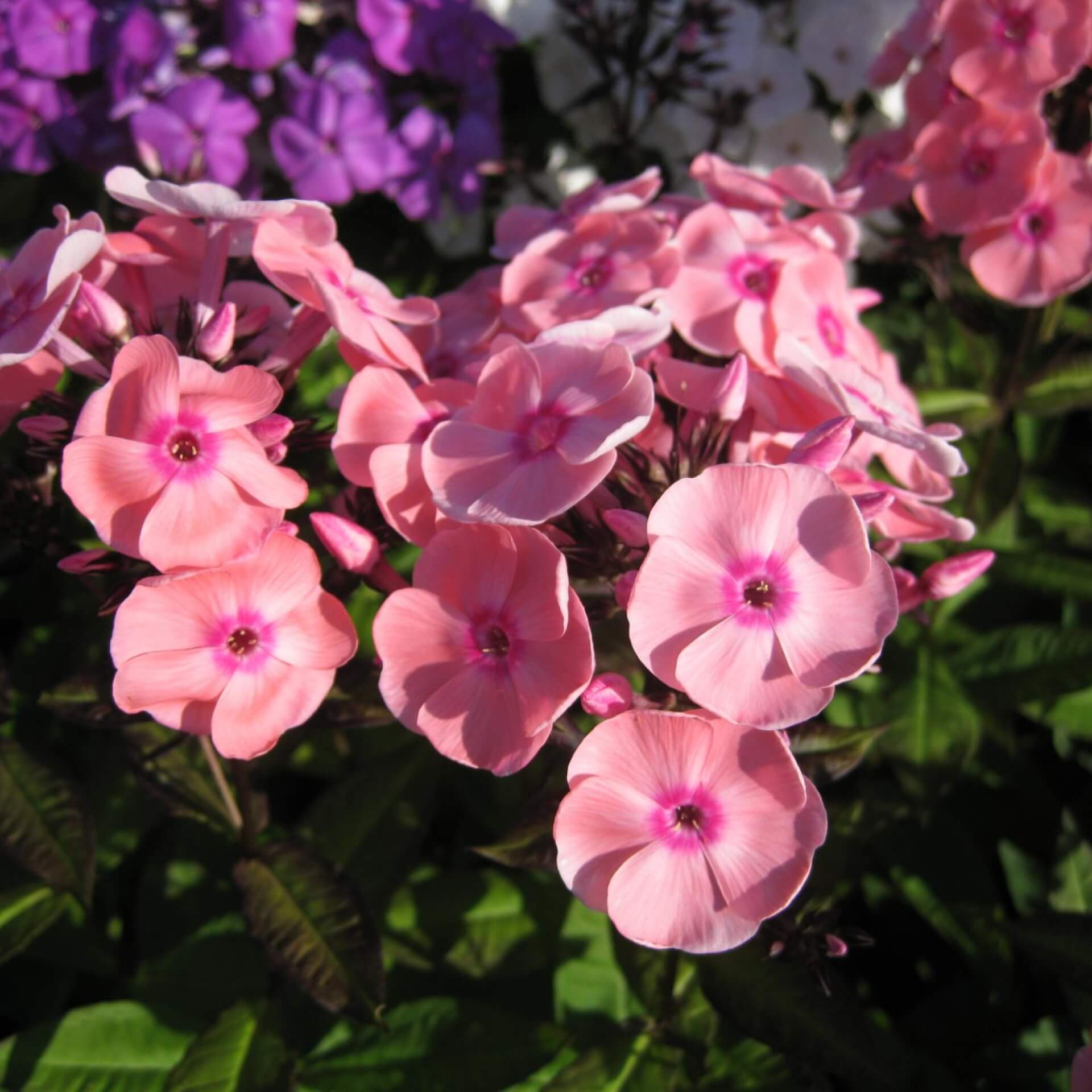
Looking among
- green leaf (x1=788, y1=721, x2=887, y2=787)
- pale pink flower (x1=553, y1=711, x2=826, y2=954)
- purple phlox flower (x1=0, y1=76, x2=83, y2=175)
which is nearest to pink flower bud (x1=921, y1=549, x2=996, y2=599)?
green leaf (x1=788, y1=721, x2=887, y2=787)

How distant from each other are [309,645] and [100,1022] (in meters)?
0.90

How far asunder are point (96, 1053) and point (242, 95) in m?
2.02

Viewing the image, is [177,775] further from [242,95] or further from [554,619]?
[242,95]

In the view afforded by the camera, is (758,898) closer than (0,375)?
Yes

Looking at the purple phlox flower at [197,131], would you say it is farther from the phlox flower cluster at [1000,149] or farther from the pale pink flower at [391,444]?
the phlox flower cluster at [1000,149]

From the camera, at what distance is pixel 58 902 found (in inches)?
61.7

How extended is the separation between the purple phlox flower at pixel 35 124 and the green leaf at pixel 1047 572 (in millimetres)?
2257

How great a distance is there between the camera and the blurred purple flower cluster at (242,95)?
7.48 feet

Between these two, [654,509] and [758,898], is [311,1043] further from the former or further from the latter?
[654,509]

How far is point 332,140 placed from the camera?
7.68ft

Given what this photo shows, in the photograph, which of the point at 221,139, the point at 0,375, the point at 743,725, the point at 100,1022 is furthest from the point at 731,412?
the point at 221,139

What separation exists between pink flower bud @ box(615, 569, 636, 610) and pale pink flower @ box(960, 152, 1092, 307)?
3.83 feet

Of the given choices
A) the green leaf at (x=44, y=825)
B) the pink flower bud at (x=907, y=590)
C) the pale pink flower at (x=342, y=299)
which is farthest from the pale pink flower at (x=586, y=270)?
the green leaf at (x=44, y=825)

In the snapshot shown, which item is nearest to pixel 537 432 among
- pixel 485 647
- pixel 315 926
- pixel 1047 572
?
pixel 485 647
